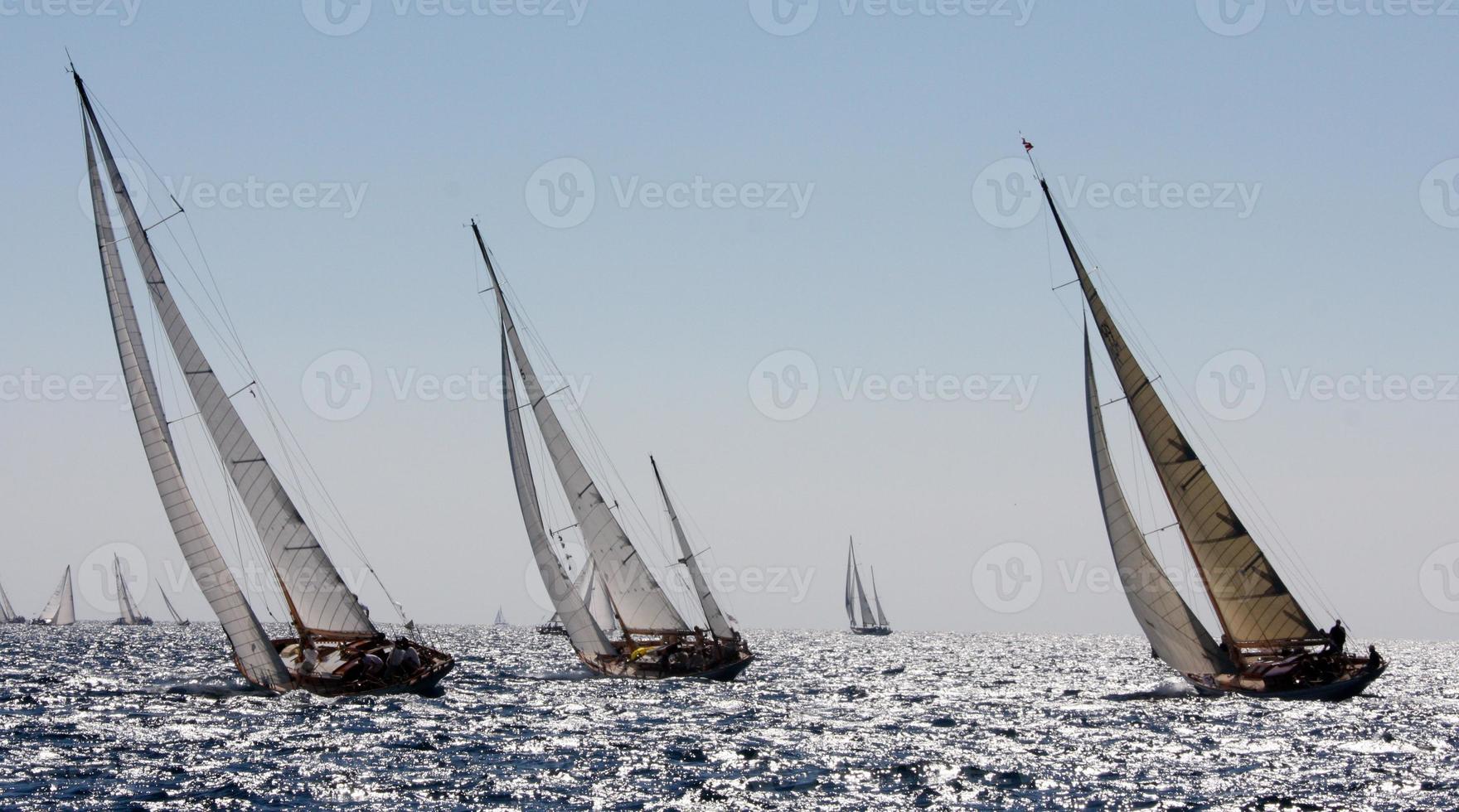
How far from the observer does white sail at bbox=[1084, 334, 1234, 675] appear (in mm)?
36406

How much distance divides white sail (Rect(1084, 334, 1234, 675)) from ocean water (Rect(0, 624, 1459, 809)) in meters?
2.19

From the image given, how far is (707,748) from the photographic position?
95.7 feet

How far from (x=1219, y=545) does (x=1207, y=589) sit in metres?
1.30

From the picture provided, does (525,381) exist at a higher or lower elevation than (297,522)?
higher

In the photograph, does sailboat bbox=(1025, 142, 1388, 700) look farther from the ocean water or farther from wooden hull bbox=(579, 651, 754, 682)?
wooden hull bbox=(579, 651, 754, 682)

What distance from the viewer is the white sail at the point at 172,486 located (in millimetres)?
32312

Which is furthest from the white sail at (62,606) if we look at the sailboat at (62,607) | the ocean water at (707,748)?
the ocean water at (707,748)

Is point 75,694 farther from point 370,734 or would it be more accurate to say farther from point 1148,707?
point 1148,707

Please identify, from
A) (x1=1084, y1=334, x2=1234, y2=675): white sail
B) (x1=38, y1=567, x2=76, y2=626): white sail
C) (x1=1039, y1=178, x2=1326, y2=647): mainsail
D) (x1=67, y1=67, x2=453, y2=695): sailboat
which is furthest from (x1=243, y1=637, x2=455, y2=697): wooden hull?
(x1=38, y1=567, x2=76, y2=626): white sail

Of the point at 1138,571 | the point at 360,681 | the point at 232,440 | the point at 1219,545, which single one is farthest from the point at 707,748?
the point at 1219,545

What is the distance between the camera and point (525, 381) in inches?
1805

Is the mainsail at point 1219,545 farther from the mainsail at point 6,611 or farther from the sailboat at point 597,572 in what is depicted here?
the mainsail at point 6,611

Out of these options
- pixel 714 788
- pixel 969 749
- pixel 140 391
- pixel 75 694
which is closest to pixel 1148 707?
pixel 969 749

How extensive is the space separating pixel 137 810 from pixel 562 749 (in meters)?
9.83
